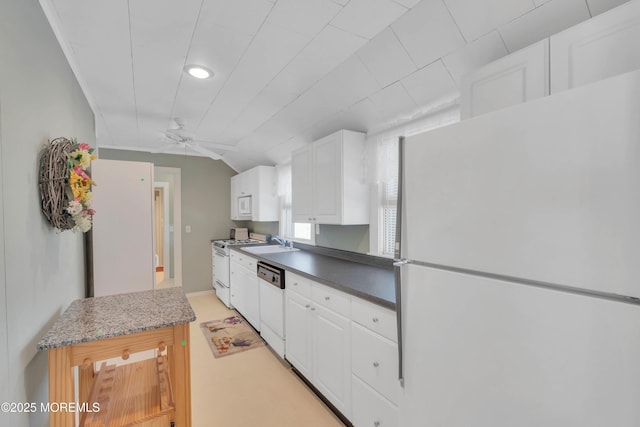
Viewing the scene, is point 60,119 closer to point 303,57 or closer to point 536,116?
point 303,57

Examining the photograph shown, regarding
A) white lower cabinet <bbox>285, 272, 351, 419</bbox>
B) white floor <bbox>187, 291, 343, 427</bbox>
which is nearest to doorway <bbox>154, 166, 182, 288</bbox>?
white floor <bbox>187, 291, 343, 427</bbox>

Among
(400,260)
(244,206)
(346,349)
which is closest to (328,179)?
(346,349)

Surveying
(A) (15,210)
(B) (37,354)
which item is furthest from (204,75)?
(B) (37,354)

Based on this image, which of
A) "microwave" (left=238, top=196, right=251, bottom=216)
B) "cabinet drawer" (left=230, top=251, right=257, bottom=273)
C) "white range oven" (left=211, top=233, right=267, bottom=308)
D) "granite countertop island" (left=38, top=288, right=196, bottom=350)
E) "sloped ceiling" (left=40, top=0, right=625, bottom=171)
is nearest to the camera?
"granite countertop island" (left=38, top=288, right=196, bottom=350)

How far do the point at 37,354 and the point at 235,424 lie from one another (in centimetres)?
129

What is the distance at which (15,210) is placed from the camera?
103 cm

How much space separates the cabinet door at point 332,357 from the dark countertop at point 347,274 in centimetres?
23

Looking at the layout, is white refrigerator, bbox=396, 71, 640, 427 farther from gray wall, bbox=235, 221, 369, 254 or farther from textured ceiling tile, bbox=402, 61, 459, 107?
gray wall, bbox=235, 221, 369, 254

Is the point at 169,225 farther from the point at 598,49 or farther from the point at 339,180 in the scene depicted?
the point at 598,49

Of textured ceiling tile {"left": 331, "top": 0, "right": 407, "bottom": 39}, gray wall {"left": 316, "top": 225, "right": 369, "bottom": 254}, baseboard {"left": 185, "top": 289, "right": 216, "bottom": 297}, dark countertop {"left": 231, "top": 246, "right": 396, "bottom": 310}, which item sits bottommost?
baseboard {"left": 185, "top": 289, "right": 216, "bottom": 297}

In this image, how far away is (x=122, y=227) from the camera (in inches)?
85.0

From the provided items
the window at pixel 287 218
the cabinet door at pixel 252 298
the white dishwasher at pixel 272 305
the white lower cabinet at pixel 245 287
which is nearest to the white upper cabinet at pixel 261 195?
the window at pixel 287 218

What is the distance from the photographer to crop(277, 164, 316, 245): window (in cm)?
376

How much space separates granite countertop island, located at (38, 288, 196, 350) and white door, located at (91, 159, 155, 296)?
1.58 ft
